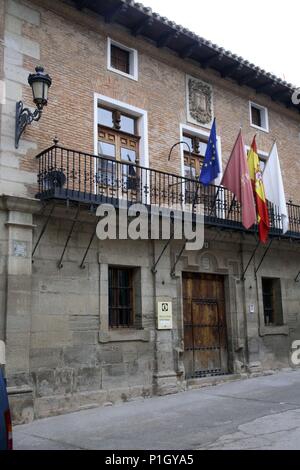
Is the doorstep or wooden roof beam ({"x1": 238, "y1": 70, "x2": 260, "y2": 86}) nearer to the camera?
the doorstep

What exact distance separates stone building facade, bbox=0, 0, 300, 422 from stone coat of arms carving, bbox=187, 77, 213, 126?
0.03m

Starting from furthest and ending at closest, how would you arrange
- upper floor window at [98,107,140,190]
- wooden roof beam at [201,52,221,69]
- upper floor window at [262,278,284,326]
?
upper floor window at [262,278,284,326] < wooden roof beam at [201,52,221,69] < upper floor window at [98,107,140,190]

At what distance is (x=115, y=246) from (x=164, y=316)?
197 cm

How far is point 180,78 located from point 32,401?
8.51 m

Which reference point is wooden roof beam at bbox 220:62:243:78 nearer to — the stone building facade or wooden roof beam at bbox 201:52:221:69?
the stone building facade

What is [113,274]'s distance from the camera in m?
11.4

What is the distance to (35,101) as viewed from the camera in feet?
30.5

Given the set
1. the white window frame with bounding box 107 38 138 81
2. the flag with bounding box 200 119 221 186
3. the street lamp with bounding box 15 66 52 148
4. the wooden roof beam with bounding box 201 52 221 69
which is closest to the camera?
the street lamp with bounding box 15 66 52 148

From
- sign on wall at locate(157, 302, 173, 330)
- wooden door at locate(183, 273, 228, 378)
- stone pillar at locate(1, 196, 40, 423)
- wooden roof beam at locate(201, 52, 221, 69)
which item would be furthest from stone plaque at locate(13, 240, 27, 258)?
wooden roof beam at locate(201, 52, 221, 69)

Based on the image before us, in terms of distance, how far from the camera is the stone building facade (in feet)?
31.7

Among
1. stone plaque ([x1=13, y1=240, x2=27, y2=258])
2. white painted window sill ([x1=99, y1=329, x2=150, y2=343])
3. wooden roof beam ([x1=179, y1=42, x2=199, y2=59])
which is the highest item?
wooden roof beam ([x1=179, y1=42, x2=199, y2=59])

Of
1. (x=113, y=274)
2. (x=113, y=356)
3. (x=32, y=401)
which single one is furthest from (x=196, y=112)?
(x=32, y=401)
